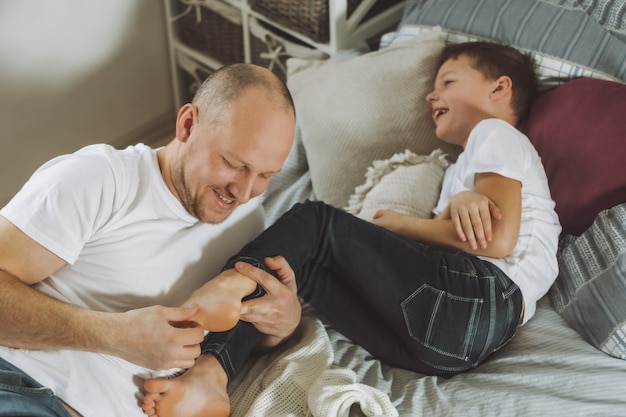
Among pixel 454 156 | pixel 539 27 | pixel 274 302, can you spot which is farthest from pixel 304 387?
pixel 539 27

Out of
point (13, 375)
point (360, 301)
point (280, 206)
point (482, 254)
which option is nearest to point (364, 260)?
point (360, 301)

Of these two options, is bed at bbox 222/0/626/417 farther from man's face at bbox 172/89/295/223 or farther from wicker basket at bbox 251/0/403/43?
man's face at bbox 172/89/295/223

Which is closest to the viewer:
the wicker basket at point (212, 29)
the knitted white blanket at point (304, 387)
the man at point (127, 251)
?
the man at point (127, 251)

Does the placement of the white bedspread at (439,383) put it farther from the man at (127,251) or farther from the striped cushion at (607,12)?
the striped cushion at (607,12)

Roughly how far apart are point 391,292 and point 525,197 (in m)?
0.37

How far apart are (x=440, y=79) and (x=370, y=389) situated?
86 centimetres

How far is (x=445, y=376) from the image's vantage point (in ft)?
4.57

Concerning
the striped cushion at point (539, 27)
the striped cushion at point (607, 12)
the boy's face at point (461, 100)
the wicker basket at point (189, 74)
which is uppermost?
the striped cushion at point (607, 12)

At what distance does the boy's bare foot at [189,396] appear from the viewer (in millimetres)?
1166

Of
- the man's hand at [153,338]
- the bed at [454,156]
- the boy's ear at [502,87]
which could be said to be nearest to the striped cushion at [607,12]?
the bed at [454,156]

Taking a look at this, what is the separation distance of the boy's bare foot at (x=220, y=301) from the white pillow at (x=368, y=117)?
623mm

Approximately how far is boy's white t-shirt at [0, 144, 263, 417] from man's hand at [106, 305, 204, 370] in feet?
0.20

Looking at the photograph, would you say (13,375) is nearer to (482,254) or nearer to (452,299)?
(452,299)

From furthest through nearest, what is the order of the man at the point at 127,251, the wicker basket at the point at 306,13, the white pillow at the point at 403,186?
1. the wicker basket at the point at 306,13
2. the white pillow at the point at 403,186
3. the man at the point at 127,251
